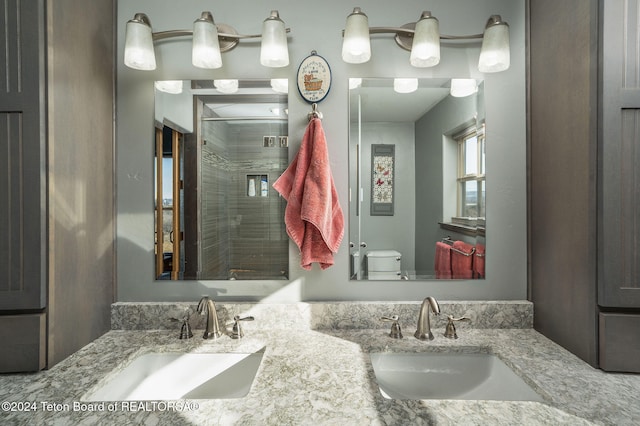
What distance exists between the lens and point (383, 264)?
4.17 feet

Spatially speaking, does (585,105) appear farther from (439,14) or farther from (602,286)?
(439,14)

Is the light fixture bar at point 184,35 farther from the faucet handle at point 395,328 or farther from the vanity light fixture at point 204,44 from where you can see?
the faucet handle at point 395,328

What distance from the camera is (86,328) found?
109 centimetres

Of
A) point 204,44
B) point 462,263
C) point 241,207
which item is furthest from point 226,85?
point 462,263

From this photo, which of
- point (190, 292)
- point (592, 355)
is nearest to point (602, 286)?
point (592, 355)

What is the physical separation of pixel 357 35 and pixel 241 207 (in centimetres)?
79

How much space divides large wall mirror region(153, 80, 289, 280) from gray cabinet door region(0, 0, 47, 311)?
0.40 meters

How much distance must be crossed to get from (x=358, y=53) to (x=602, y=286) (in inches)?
42.3

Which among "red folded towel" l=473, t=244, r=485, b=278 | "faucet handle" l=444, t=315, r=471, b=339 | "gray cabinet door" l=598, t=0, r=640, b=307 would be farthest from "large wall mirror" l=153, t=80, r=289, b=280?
"gray cabinet door" l=598, t=0, r=640, b=307

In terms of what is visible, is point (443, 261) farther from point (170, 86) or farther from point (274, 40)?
point (170, 86)

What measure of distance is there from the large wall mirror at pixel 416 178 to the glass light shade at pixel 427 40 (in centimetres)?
11

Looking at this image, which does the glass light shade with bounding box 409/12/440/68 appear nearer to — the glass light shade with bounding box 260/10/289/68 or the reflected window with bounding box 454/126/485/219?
the reflected window with bounding box 454/126/485/219

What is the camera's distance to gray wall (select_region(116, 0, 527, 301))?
125cm

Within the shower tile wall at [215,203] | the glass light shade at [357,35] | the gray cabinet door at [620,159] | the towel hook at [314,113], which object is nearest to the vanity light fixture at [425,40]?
the glass light shade at [357,35]
